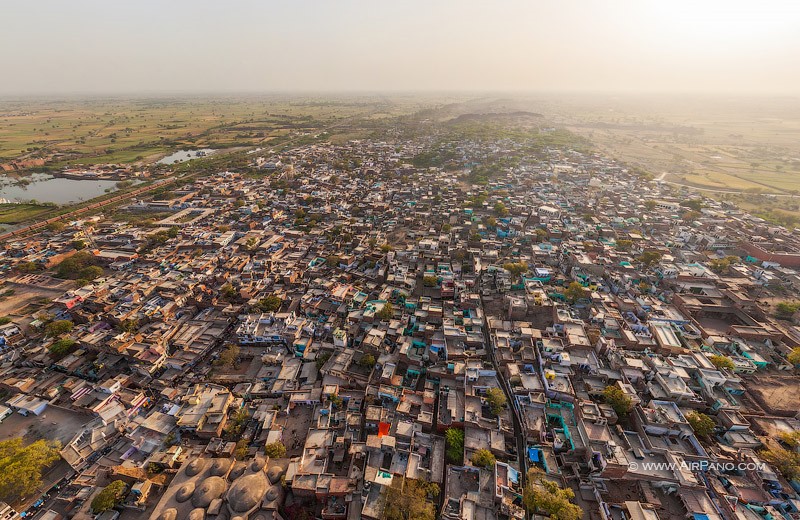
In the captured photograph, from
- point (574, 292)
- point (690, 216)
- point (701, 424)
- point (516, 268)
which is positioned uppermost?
point (690, 216)

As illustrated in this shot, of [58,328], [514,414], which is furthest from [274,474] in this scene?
[58,328]

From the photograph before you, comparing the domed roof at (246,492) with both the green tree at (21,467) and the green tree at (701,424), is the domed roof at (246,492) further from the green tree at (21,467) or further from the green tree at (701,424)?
the green tree at (701,424)

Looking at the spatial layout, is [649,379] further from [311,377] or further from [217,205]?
[217,205]

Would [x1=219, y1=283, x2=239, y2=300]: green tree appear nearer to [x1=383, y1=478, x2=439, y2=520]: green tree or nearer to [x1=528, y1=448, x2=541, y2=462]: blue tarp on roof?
[x1=383, y1=478, x2=439, y2=520]: green tree

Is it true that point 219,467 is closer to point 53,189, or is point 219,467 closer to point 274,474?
point 274,474

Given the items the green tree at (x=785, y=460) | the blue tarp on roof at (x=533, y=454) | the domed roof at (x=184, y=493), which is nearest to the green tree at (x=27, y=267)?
the domed roof at (x=184, y=493)

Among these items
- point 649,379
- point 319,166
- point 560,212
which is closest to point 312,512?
point 649,379
